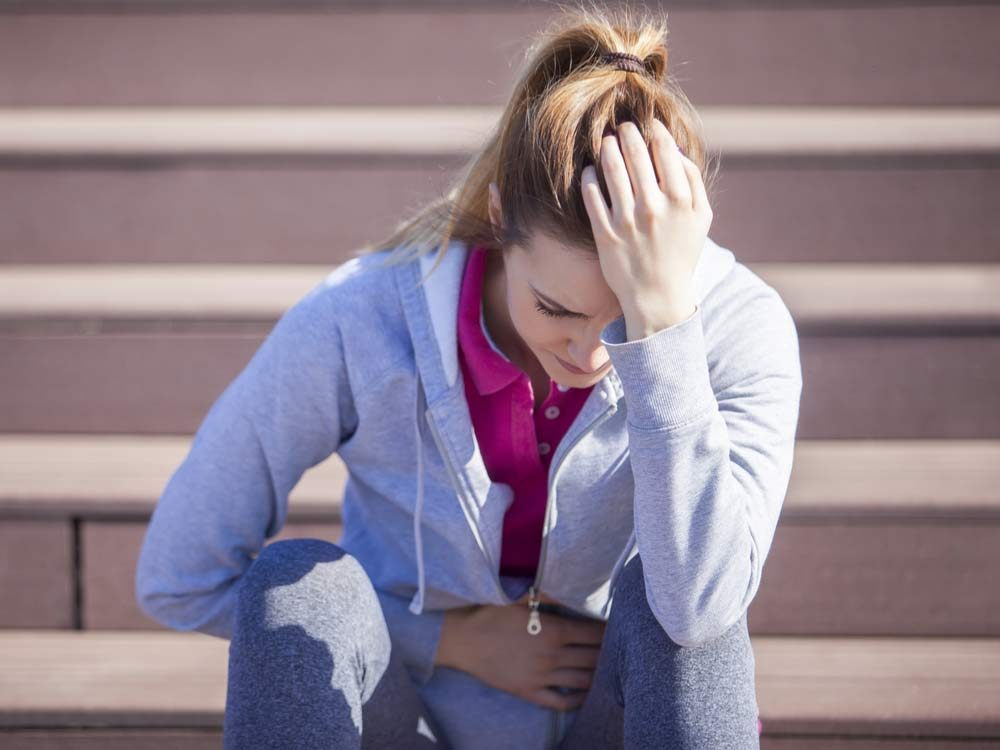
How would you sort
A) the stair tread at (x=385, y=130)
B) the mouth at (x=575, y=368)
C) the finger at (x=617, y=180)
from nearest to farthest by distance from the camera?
the finger at (x=617, y=180) → the mouth at (x=575, y=368) → the stair tread at (x=385, y=130)

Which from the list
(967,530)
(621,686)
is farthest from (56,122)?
(967,530)

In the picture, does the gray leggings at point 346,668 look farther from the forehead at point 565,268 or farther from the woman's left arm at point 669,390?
the forehead at point 565,268

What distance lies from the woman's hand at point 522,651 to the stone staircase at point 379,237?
1.06 ft

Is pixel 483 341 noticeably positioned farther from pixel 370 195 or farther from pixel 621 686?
pixel 370 195

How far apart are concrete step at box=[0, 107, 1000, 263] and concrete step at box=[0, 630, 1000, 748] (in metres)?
0.65

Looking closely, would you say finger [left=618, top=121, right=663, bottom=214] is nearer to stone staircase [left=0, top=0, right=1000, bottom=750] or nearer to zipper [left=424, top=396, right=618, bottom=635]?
zipper [left=424, top=396, right=618, bottom=635]

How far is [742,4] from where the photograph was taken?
1.89 metres

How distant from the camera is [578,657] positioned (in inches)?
48.4

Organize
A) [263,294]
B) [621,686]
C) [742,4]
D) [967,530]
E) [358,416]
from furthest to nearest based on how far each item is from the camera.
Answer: [742,4], [263,294], [967,530], [358,416], [621,686]

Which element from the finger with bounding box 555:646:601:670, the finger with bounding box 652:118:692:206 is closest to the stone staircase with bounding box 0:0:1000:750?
the finger with bounding box 555:646:601:670

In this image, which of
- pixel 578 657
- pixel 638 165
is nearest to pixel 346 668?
pixel 578 657

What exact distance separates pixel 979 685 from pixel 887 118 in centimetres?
93

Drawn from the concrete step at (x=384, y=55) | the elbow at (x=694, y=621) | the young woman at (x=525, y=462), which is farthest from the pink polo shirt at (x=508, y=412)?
the concrete step at (x=384, y=55)

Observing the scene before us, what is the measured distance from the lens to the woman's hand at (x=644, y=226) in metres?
0.96
